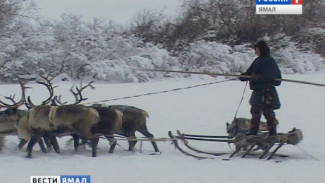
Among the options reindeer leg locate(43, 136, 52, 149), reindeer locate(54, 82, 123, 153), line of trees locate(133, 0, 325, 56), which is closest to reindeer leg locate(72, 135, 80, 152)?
reindeer locate(54, 82, 123, 153)

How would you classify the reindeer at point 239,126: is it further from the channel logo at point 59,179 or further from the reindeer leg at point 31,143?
the reindeer leg at point 31,143

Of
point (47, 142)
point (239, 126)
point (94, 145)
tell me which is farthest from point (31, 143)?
point (239, 126)

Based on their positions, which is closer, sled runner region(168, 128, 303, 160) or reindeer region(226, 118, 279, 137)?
sled runner region(168, 128, 303, 160)

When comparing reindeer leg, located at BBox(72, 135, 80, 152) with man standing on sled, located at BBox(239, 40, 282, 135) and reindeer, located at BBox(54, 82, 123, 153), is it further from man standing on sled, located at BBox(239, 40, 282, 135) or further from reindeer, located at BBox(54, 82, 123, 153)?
man standing on sled, located at BBox(239, 40, 282, 135)

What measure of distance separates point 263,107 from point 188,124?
16.4 feet

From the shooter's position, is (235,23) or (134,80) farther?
(235,23)

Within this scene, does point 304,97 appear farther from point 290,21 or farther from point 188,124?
point 290,21

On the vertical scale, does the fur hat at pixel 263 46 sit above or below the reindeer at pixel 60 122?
above

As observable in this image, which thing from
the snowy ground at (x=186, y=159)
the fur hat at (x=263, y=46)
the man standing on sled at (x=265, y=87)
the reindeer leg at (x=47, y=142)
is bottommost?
the snowy ground at (x=186, y=159)

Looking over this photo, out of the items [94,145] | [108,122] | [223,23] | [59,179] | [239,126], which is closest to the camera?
[59,179]

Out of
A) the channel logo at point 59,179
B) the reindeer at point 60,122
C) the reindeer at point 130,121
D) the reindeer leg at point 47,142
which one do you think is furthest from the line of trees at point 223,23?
the channel logo at point 59,179

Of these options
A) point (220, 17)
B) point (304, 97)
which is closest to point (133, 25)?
point (220, 17)

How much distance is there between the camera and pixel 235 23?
30609 mm

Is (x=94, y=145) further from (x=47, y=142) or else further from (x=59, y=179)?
(x=59, y=179)
